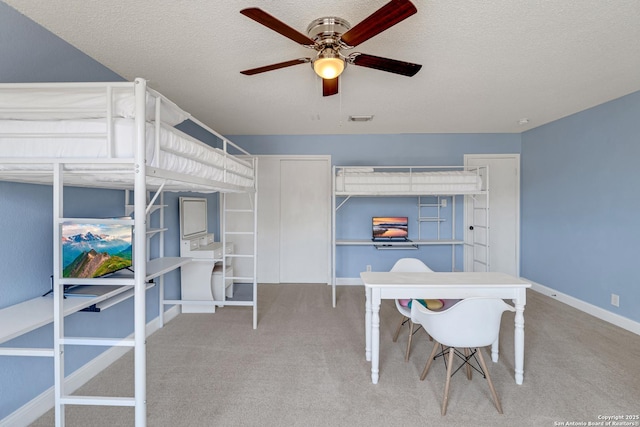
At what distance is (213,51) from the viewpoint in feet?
6.86

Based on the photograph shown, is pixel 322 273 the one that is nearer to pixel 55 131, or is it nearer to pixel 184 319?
pixel 184 319

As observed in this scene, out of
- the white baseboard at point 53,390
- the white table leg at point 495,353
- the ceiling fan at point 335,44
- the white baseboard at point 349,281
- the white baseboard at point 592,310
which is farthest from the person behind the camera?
the white baseboard at point 349,281

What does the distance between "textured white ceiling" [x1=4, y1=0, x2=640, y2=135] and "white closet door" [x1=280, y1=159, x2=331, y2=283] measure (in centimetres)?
123

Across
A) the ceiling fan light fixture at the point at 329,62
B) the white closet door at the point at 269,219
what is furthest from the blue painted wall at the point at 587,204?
the white closet door at the point at 269,219

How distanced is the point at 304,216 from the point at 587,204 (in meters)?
3.63

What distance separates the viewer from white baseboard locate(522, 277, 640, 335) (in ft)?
9.54

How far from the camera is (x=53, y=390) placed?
190cm

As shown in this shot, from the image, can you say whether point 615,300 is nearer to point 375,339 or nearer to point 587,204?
point 587,204

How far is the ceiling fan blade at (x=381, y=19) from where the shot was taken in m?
1.28

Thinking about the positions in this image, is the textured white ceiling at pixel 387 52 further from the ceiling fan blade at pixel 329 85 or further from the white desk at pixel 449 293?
the white desk at pixel 449 293

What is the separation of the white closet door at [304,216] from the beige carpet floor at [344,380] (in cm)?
149

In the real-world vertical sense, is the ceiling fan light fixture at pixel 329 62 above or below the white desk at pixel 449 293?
above

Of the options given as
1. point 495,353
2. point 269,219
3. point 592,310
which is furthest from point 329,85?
point 592,310

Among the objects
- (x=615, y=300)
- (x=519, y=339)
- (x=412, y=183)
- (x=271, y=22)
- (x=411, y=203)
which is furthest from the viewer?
(x=411, y=203)
